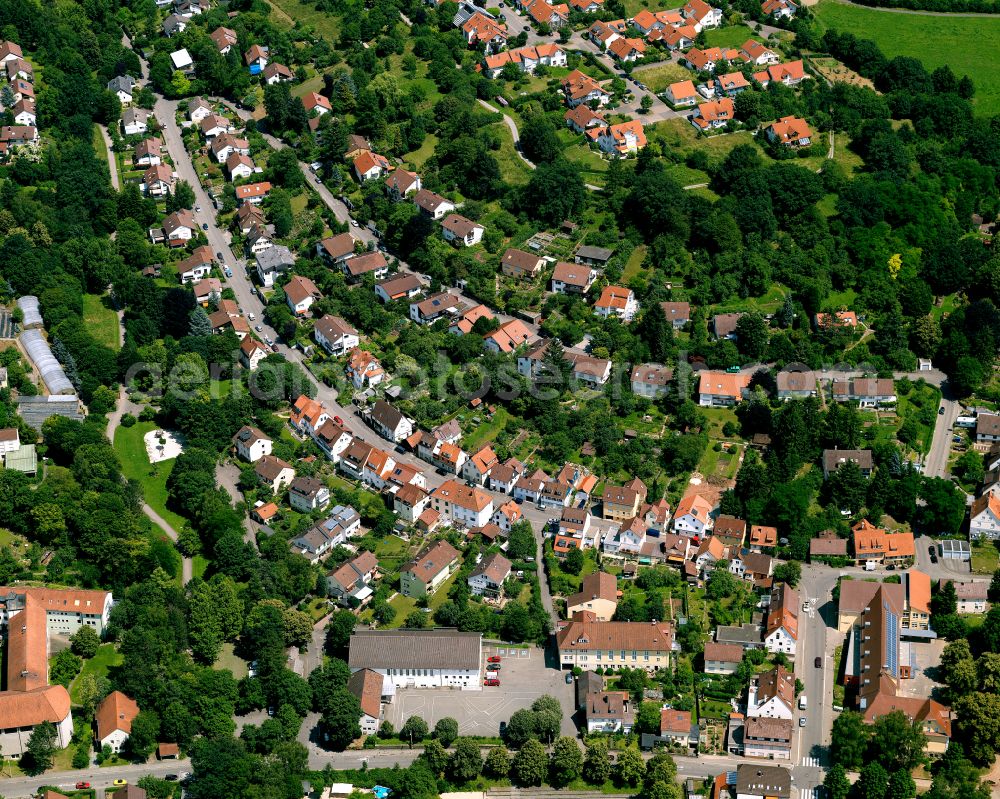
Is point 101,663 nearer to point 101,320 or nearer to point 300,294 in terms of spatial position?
point 101,320

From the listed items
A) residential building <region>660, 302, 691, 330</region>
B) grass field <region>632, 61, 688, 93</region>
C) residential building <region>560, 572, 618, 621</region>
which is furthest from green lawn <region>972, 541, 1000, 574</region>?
grass field <region>632, 61, 688, 93</region>

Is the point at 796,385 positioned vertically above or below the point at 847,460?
above

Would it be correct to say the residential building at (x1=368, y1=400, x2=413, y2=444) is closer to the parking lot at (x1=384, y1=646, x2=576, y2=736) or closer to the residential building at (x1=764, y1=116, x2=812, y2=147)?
the parking lot at (x1=384, y1=646, x2=576, y2=736)

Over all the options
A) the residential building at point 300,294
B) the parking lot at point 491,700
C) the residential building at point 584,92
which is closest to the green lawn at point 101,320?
the residential building at point 300,294

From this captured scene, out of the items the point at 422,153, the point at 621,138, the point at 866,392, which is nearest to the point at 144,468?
the point at 422,153

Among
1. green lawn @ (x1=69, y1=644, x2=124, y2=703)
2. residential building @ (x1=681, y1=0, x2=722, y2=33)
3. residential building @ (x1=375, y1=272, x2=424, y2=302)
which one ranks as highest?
residential building @ (x1=681, y1=0, x2=722, y2=33)
